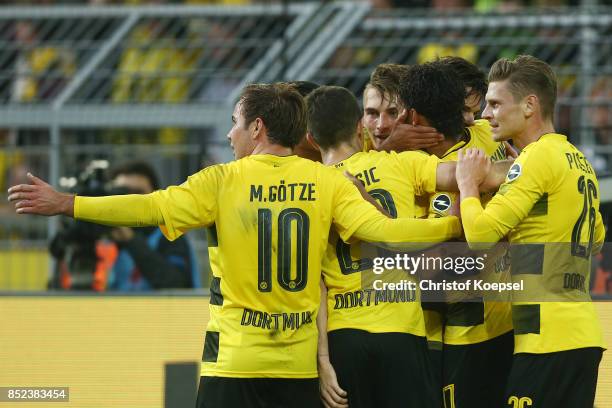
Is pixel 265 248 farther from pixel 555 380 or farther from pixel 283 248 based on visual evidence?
pixel 555 380

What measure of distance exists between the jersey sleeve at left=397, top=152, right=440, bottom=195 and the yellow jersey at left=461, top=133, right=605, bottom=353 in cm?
33

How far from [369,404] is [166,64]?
7316 mm

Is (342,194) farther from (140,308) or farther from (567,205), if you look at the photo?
(140,308)

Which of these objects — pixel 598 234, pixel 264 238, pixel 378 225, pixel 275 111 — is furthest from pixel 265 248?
pixel 598 234

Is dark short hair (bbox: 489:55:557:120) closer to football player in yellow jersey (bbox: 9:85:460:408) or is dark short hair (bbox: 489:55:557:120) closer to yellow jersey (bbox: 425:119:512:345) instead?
yellow jersey (bbox: 425:119:512:345)

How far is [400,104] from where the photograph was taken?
15.1ft

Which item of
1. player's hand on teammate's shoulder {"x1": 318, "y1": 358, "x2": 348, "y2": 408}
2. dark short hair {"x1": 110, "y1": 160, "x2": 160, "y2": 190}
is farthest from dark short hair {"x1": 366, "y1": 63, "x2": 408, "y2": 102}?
dark short hair {"x1": 110, "y1": 160, "x2": 160, "y2": 190}

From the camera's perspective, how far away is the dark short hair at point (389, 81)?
4.68 m

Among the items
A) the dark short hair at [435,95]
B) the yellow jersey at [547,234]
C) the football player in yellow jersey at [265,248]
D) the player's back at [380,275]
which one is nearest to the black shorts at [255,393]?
the football player in yellow jersey at [265,248]

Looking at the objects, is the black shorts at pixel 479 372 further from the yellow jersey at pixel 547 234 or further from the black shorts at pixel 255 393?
the black shorts at pixel 255 393

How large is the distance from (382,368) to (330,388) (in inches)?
8.5

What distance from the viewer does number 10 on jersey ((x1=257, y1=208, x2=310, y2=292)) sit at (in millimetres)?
4086

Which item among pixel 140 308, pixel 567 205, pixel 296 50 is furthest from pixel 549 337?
pixel 296 50

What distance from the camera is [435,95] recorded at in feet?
14.6
